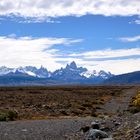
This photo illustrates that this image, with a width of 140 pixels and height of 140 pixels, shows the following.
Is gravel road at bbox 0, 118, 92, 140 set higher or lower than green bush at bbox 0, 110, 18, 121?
lower

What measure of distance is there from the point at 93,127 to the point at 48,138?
9.85ft

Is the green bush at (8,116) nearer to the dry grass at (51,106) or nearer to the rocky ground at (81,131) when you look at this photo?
the dry grass at (51,106)

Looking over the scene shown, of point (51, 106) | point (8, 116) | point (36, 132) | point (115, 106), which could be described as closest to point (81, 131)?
point (36, 132)

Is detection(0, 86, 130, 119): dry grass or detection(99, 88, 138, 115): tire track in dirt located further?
detection(99, 88, 138, 115): tire track in dirt

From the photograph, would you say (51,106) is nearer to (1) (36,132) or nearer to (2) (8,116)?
(2) (8,116)

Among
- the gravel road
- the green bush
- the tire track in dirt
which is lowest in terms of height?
the tire track in dirt

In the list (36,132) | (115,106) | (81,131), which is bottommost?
(115,106)

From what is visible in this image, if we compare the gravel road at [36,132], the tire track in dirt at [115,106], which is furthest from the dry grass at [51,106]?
the gravel road at [36,132]

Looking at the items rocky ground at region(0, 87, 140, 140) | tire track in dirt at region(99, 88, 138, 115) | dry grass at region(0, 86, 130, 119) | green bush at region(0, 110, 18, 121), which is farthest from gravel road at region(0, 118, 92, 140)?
tire track in dirt at region(99, 88, 138, 115)

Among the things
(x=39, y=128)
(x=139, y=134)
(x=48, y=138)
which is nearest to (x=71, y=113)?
(x=39, y=128)

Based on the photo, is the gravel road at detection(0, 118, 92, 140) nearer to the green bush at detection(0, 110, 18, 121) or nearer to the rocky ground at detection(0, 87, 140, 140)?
the rocky ground at detection(0, 87, 140, 140)

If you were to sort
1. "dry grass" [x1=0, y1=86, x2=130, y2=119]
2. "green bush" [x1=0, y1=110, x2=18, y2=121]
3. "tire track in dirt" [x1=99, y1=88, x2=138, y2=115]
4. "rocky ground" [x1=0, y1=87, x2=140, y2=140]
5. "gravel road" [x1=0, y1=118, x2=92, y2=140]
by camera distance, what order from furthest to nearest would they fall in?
"tire track in dirt" [x1=99, y1=88, x2=138, y2=115] < "dry grass" [x1=0, y1=86, x2=130, y2=119] < "green bush" [x1=0, y1=110, x2=18, y2=121] < "gravel road" [x1=0, y1=118, x2=92, y2=140] < "rocky ground" [x1=0, y1=87, x2=140, y2=140]

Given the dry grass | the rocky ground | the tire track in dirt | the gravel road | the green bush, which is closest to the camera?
the rocky ground

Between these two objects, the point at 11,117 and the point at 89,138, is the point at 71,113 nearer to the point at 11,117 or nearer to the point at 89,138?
the point at 11,117
